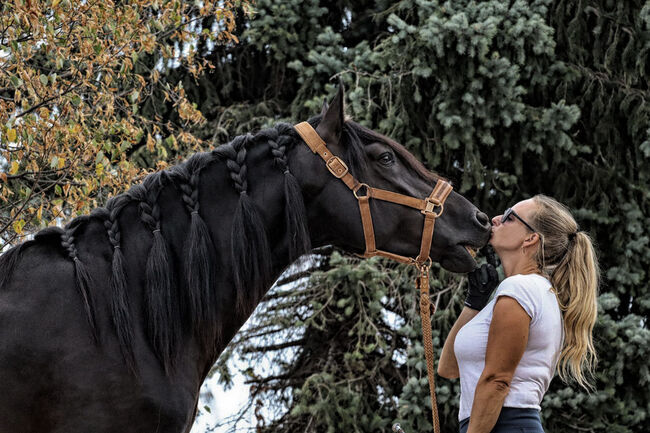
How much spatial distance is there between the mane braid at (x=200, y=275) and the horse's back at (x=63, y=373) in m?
0.25

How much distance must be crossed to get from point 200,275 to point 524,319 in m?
1.17

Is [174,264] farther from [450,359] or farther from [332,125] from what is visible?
[450,359]

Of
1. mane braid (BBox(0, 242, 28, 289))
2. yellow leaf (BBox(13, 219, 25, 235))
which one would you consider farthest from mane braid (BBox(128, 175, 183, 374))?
yellow leaf (BBox(13, 219, 25, 235))

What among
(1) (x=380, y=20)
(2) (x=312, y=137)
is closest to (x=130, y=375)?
(2) (x=312, y=137)

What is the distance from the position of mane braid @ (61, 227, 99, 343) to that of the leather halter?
960 mm

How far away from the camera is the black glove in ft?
9.73

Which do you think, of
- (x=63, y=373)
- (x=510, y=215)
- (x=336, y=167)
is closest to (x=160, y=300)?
(x=63, y=373)

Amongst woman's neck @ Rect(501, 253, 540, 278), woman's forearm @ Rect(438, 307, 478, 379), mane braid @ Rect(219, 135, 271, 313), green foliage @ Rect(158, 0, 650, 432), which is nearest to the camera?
mane braid @ Rect(219, 135, 271, 313)

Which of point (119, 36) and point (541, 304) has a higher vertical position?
point (119, 36)

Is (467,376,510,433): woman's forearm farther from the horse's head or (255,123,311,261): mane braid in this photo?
(255,123,311,261): mane braid

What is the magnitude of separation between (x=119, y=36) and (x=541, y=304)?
3.21 meters

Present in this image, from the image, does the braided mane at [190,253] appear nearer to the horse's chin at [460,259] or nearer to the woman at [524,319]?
the horse's chin at [460,259]

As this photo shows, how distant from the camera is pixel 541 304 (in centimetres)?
266

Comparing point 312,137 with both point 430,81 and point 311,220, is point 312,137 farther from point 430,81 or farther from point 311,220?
point 430,81
